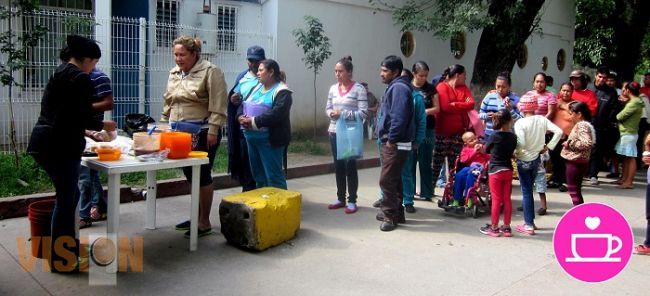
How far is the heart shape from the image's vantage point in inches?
107

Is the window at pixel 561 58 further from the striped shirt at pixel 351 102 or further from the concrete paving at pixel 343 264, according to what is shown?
the striped shirt at pixel 351 102

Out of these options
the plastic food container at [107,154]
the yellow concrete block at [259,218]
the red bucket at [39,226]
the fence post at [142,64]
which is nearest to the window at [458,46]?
the fence post at [142,64]

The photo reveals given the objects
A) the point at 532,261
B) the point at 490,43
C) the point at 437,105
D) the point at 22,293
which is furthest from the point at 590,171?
the point at 22,293

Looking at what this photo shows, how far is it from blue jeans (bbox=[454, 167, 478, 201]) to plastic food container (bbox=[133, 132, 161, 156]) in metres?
3.36

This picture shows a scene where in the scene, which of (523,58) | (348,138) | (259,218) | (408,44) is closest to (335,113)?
(348,138)

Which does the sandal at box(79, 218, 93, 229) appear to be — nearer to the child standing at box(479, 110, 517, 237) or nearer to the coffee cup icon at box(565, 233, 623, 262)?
the child standing at box(479, 110, 517, 237)

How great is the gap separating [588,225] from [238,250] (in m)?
2.84

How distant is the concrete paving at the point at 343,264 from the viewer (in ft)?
12.5

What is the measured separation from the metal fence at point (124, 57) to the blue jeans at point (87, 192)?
9.87ft

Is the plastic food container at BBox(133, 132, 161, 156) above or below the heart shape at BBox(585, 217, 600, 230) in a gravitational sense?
above

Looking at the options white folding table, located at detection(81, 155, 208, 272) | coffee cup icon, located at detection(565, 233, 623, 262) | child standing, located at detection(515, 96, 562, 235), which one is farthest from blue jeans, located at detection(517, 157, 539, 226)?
white folding table, located at detection(81, 155, 208, 272)

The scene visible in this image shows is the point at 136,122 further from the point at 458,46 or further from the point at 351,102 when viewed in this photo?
the point at 458,46

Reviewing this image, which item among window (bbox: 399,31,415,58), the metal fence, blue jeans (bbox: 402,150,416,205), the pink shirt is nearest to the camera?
blue jeans (bbox: 402,150,416,205)

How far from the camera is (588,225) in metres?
2.74
